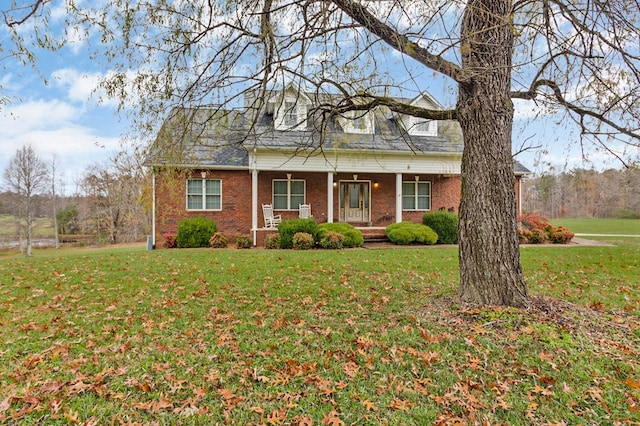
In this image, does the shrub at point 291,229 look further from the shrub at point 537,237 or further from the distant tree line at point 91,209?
the distant tree line at point 91,209

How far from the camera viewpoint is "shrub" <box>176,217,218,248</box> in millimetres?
A: 13125

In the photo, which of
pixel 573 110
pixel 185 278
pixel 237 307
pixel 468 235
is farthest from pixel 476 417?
pixel 185 278

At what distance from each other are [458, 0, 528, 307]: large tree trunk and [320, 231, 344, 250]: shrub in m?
7.92

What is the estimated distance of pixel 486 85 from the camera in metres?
4.44

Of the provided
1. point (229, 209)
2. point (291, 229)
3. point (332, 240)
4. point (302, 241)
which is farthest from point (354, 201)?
point (229, 209)

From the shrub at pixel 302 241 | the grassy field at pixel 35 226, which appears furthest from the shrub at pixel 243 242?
the grassy field at pixel 35 226

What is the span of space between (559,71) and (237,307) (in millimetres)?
5843

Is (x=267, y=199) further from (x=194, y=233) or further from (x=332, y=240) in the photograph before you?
(x=332, y=240)

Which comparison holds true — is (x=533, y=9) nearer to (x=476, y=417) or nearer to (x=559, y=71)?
(x=559, y=71)

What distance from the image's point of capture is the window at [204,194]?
14.5 m

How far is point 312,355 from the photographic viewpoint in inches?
137

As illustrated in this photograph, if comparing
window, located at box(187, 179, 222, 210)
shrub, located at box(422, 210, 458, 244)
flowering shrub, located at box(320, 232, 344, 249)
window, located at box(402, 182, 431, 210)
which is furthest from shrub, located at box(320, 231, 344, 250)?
window, located at box(402, 182, 431, 210)

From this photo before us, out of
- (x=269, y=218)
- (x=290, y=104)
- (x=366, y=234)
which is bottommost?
(x=366, y=234)

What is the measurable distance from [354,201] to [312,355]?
44.2 ft
